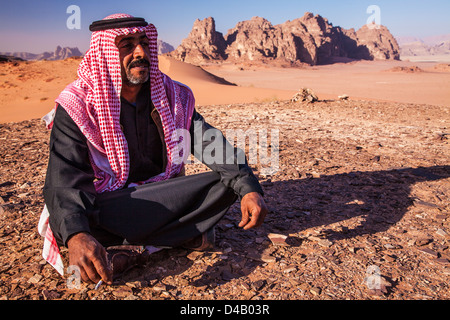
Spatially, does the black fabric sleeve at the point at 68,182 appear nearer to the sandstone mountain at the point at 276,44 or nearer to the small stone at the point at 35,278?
the small stone at the point at 35,278

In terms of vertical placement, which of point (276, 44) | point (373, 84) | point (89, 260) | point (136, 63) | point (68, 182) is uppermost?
point (276, 44)

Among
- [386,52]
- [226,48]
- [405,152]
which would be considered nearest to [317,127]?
[405,152]

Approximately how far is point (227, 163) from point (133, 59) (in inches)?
35.8

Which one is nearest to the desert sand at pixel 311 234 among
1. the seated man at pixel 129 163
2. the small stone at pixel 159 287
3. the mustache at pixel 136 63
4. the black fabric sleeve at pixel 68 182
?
the small stone at pixel 159 287

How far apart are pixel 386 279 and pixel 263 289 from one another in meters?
0.74

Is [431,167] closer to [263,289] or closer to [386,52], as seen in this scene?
[263,289]

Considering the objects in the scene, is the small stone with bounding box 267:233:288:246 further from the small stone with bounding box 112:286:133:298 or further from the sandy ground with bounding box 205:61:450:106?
the sandy ground with bounding box 205:61:450:106

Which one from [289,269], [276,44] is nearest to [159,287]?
[289,269]

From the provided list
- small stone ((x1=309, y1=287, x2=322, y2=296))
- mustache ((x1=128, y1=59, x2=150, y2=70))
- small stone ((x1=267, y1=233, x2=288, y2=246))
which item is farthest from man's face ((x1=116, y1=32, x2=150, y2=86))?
small stone ((x1=309, y1=287, x2=322, y2=296))

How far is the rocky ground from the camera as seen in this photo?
2055 mm

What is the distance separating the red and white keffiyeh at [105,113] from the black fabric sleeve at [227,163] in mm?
150

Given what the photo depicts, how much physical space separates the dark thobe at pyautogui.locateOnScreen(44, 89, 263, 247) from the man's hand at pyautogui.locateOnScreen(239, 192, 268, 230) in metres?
0.07

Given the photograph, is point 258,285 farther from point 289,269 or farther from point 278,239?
point 278,239

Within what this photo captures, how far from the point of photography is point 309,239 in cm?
266
